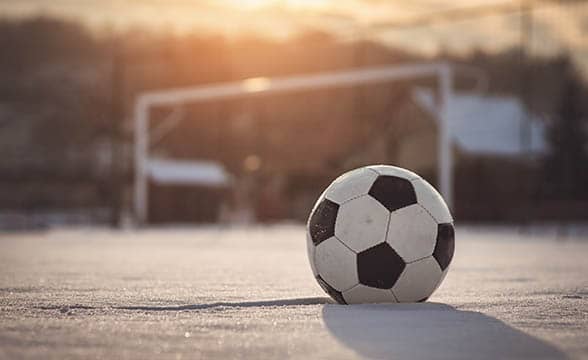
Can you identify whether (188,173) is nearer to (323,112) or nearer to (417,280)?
(323,112)

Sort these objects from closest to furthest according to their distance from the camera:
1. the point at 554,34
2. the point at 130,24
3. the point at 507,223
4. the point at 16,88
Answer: the point at 554,34
the point at 507,223
the point at 130,24
the point at 16,88

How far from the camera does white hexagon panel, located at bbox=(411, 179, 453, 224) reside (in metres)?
4.08

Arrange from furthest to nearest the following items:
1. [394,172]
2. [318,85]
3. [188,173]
→ [188,173], [318,85], [394,172]

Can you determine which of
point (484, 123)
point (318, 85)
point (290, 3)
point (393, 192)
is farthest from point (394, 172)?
point (484, 123)

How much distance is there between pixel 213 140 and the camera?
3759 centimetres

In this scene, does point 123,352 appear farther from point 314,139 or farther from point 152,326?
point 314,139

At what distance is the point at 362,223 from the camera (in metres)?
3.98

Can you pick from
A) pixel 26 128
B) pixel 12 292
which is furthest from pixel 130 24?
pixel 26 128

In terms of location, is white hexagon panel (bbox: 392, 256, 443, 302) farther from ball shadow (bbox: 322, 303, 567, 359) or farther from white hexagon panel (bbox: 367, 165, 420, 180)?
white hexagon panel (bbox: 367, 165, 420, 180)

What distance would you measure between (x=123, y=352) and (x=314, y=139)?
2944 centimetres

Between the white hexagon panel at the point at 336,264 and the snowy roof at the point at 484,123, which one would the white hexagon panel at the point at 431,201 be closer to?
the white hexagon panel at the point at 336,264

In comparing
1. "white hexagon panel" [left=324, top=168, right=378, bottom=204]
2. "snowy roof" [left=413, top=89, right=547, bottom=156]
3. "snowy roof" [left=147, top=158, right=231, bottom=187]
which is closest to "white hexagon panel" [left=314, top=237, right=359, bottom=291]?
"white hexagon panel" [left=324, top=168, right=378, bottom=204]

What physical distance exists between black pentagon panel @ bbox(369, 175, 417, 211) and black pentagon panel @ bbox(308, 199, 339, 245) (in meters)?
0.21

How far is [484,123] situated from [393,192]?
2355 cm
